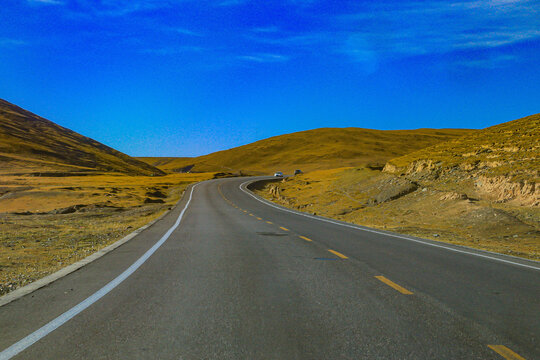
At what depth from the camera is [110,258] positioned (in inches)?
357

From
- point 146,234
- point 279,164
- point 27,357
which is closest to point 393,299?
point 27,357

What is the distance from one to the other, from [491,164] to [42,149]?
13418cm

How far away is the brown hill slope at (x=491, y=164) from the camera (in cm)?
2147

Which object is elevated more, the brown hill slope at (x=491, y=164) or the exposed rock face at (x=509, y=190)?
the brown hill slope at (x=491, y=164)

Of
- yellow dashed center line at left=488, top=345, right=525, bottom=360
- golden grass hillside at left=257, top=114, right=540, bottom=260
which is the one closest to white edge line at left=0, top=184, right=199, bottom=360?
yellow dashed center line at left=488, top=345, right=525, bottom=360

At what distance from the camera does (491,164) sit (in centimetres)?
2559

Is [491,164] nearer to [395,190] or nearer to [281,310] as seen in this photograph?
[395,190]

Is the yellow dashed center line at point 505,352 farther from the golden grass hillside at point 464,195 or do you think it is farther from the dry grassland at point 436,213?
the golden grass hillside at point 464,195

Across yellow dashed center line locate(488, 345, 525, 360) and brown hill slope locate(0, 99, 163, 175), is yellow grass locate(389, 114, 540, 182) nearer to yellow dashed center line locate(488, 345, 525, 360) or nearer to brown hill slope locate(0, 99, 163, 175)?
yellow dashed center line locate(488, 345, 525, 360)

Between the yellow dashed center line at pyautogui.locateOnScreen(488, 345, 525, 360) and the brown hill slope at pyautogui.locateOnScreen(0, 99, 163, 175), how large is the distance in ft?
333

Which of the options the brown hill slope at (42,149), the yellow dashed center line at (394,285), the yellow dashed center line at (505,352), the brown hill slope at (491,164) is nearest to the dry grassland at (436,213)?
the brown hill slope at (491,164)

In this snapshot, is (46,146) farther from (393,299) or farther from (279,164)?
(393,299)

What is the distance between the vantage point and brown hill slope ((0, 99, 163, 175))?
103162 mm

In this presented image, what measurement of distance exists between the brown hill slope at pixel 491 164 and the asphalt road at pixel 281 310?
14.5 meters
